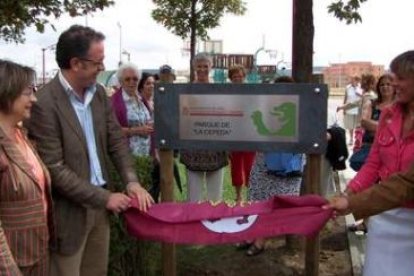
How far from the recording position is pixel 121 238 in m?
4.42

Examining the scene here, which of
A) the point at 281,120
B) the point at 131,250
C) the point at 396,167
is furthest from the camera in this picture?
the point at 131,250

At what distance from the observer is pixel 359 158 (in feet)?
21.7

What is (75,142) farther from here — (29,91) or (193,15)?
(193,15)

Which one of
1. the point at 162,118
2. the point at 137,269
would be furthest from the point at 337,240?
the point at 162,118

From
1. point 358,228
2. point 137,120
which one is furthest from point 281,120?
point 358,228

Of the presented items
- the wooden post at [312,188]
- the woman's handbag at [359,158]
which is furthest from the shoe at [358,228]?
the wooden post at [312,188]

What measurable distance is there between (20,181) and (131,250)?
1943 millimetres

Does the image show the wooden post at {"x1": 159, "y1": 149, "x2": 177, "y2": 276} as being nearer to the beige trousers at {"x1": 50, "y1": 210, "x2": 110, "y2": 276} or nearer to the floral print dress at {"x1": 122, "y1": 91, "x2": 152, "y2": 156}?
the beige trousers at {"x1": 50, "y1": 210, "x2": 110, "y2": 276}

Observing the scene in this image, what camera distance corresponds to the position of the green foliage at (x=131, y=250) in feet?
14.2

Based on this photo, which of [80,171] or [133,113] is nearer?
[80,171]

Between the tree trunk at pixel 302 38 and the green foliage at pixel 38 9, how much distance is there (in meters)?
3.47

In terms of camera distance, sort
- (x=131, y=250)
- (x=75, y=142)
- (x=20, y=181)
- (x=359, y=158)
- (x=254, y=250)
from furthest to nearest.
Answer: (x=359, y=158)
(x=254, y=250)
(x=131, y=250)
(x=75, y=142)
(x=20, y=181)

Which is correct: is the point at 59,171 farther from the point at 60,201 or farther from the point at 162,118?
the point at 162,118

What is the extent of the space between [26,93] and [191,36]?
641 inches
